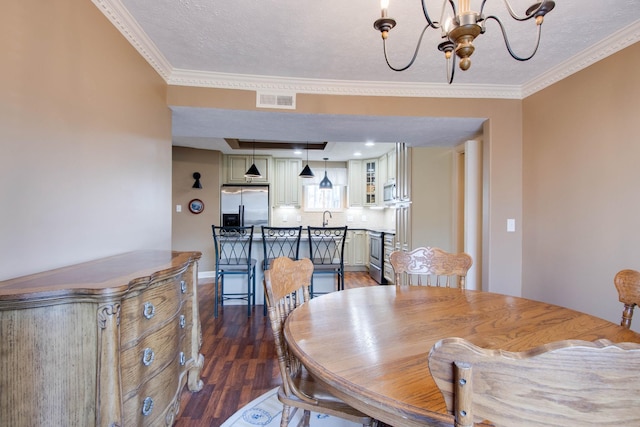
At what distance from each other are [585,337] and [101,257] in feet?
7.62

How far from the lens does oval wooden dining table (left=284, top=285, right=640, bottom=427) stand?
2.35 ft

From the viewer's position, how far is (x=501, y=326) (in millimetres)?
1158

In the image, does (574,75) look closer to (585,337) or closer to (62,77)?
(585,337)

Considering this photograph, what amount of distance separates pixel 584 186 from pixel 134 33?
3.48m

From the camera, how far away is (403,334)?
41.9 inches

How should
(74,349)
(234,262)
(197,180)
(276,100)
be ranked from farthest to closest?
(197,180), (234,262), (276,100), (74,349)

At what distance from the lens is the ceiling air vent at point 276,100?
2693 mm

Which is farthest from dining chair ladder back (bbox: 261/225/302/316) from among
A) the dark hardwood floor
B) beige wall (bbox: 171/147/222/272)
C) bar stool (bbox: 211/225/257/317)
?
beige wall (bbox: 171/147/222/272)

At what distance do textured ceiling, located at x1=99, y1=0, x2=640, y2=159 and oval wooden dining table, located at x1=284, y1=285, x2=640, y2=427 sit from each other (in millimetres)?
1731

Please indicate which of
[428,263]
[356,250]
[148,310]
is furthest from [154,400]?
[356,250]

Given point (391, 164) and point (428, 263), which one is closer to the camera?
point (428, 263)

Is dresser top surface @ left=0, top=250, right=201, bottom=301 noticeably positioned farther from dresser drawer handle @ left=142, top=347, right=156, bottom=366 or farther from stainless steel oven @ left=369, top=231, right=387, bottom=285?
stainless steel oven @ left=369, top=231, right=387, bottom=285

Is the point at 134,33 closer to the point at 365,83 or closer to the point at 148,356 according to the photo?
the point at 365,83

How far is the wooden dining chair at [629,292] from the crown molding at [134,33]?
303 centimetres
